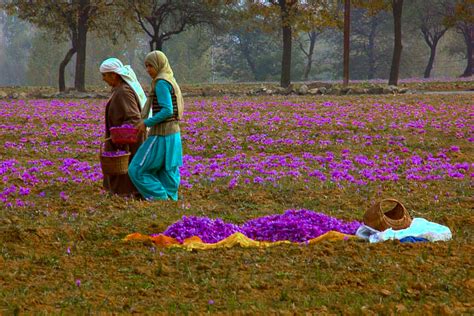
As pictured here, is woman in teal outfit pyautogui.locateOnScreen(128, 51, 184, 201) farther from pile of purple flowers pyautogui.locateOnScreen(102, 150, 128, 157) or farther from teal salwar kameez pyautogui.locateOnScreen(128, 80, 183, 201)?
pile of purple flowers pyautogui.locateOnScreen(102, 150, 128, 157)

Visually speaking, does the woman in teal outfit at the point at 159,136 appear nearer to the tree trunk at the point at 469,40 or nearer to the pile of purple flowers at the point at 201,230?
the pile of purple flowers at the point at 201,230

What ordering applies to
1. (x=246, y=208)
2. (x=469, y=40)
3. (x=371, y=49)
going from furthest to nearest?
(x=371, y=49)
(x=469, y=40)
(x=246, y=208)

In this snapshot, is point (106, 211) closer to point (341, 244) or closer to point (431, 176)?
point (341, 244)

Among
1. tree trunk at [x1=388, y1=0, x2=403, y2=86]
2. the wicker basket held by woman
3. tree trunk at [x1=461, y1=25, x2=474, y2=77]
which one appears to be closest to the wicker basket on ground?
the wicker basket held by woman

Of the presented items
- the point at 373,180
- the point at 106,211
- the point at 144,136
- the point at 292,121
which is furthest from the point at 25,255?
the point at 292,121

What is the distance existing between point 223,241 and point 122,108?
3409 mm

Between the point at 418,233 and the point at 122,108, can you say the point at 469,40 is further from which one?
the point at 418,233

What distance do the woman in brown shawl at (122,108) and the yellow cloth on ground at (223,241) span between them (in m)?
2.45

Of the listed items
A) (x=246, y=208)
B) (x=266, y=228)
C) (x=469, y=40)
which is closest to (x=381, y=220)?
(x=266, y=228)

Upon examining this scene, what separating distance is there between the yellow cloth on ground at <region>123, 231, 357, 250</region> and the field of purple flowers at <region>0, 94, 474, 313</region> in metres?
0.18

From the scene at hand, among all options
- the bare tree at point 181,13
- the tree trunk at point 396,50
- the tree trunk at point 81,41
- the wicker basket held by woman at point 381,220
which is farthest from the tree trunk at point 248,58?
the wicker basket held by woman at point 381,220

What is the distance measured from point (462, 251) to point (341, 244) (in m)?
1.05

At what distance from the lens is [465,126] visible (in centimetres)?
1617

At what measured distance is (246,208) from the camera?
891cm
